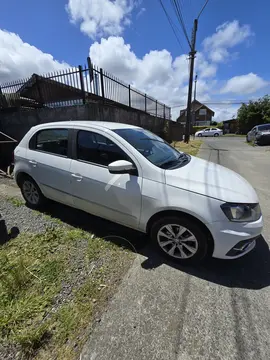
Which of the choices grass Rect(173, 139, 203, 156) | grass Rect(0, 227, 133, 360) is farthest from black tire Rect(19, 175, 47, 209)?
grass Rect(173, 139, 203, 156)

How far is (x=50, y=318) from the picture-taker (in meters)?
1.70

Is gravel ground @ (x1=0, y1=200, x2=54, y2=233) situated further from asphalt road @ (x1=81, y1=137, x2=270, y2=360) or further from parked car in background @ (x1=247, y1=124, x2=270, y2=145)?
parked car in background @ (x1=247, y1=124, x2=270, y2=145)

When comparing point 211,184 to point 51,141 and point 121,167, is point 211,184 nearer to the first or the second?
point 121,167

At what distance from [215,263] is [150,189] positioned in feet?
4.15

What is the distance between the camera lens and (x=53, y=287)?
6.61ft

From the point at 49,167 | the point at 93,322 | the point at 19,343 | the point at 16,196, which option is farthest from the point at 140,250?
the point at 16,196

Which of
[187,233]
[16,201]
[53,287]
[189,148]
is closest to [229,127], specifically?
[189,148]

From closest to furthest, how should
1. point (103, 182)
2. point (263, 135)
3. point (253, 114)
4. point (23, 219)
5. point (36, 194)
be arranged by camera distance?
point (103, 182)
point (23, 219)
point (36, 194)
point (263, 135)
point (253, 114)

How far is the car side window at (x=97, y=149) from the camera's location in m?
2.58

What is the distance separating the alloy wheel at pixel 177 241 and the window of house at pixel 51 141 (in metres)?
1.94

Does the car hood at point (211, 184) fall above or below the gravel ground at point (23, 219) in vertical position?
above

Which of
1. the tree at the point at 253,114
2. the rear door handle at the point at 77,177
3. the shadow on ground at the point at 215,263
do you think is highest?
the tree at the point at 253,114

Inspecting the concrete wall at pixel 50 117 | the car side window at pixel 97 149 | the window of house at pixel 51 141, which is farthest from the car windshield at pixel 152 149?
the concrete wall at pixel 50 117

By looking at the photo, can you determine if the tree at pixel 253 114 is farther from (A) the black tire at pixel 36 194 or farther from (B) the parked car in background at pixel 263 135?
(A) the black tire at pixel 36 194
